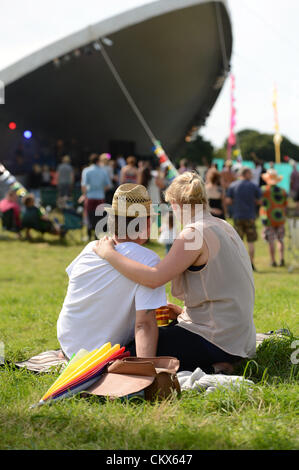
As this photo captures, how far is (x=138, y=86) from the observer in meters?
27.0

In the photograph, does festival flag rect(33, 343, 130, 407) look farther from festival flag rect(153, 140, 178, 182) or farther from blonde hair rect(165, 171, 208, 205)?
festival flag rect(153, 140, 178, 182)

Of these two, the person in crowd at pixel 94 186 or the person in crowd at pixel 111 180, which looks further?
the person in crowd at pixel 111 180

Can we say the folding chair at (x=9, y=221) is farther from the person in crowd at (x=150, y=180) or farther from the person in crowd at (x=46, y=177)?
the person in crowd at (x=46, y=177)

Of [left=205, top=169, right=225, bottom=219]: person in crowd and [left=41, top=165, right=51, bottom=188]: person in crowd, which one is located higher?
[left=41, top=165, right=51, bottom=188]: person in crowd

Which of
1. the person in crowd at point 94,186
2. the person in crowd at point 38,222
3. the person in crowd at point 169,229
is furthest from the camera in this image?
the person in crowd at point 38,222

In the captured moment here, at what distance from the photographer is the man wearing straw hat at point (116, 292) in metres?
3.27

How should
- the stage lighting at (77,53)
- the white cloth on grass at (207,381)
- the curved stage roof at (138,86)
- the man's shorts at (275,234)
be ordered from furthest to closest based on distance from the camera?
the curved stage roof at (138,86) → the stage lighting at (77,53) → the man's shorts at (275,234) → the white cloth on grass at (207,381)

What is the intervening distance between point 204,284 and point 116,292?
49 centimetres

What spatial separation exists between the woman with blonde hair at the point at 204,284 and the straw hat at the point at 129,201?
144mm

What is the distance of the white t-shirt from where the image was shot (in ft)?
10.8

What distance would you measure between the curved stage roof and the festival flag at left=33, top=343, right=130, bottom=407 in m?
17.8

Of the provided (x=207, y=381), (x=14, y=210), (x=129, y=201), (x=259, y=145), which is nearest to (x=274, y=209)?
(x=14, y=210)

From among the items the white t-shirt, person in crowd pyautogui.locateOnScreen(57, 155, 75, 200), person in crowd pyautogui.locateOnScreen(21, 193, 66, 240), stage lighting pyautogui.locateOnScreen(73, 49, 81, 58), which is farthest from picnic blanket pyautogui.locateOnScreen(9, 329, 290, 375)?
stage lighting pyautogui.locateOnScreen(73, 49, 81, 58)

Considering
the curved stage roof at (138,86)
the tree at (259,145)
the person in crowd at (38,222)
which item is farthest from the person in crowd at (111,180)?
the tree at (259,145)
